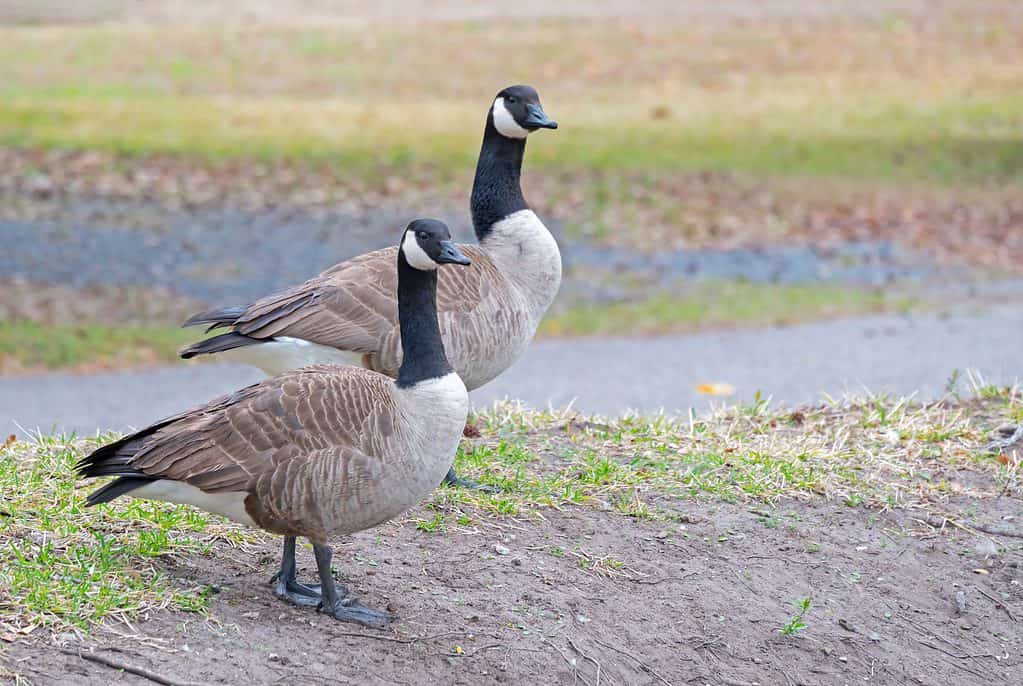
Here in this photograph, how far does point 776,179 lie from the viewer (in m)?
14.8

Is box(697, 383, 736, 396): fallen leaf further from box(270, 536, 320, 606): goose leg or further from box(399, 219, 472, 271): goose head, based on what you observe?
box(270, 536, 320, 606): goose leg

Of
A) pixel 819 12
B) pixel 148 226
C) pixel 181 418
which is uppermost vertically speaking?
pixel 819 12

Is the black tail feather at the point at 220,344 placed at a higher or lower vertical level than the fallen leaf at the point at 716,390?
higher

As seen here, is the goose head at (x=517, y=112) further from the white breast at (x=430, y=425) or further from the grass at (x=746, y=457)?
the white breast at (x=430, y=425)

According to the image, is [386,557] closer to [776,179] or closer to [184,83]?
[776,179]

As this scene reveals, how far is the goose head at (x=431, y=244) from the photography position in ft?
14.5

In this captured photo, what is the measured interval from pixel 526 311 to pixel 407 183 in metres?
8.57

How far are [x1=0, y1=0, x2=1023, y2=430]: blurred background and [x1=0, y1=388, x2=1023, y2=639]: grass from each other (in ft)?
6.97

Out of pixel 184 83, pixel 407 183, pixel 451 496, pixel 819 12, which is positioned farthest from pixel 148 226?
pixel 819 12

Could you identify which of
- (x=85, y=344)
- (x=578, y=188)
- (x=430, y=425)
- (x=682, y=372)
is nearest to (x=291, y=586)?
(x=430, y=425)

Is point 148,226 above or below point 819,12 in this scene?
below

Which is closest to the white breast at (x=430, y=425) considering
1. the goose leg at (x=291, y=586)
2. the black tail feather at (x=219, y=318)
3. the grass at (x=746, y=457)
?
the goose leg at (x=291, y=586)

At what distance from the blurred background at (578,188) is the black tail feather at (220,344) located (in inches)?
113

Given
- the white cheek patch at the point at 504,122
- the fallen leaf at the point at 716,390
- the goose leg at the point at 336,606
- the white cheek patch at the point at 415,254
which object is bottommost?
the fallen leaf at the point at 716,390
